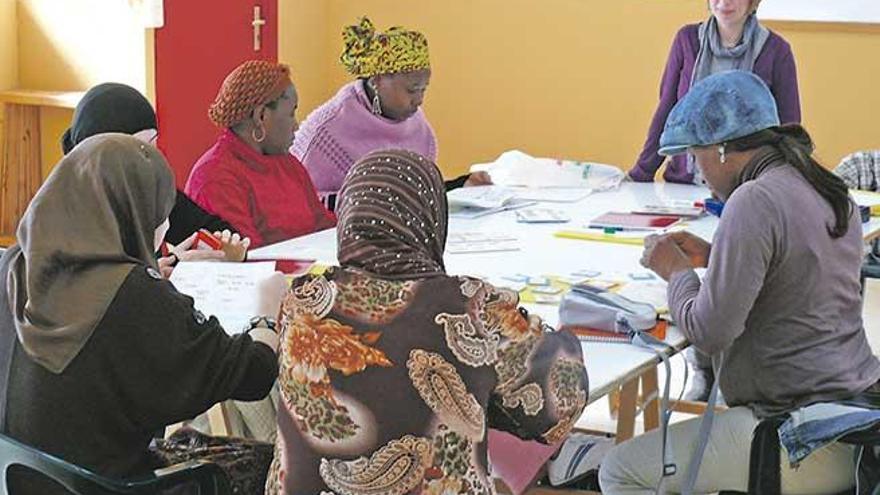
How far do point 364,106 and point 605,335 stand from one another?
1870 mm

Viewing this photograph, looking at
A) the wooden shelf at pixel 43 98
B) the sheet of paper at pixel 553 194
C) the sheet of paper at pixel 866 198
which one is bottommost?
the wooden shelf at pixel 43 98

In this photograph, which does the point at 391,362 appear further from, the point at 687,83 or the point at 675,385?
the point at 687,83

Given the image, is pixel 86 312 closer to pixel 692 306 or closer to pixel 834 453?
pixel 692 306

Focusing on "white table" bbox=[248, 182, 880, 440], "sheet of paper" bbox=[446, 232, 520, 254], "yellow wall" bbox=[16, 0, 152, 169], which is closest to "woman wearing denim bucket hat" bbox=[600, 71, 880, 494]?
"white table" bbox=[248, 182, 880, 440]

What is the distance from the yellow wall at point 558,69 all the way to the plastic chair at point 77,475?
447 centimetres

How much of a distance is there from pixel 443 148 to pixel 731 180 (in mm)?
4286

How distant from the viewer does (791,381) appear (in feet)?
8.65

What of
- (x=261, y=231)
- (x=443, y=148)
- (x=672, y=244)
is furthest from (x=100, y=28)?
(x=672, y=244)

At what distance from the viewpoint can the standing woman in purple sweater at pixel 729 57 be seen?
4520 millimetres

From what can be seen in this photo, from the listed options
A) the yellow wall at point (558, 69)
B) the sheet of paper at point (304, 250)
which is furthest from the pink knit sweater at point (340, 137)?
the yellow wall at point (558, 69)

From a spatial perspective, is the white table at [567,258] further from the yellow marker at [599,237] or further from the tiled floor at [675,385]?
the tiled floor at [675,385]

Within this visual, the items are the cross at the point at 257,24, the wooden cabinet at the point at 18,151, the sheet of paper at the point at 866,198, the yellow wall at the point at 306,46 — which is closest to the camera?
the sheet of paper at the point at 866,198

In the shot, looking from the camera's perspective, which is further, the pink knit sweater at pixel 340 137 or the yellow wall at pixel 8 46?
the yellow wall at pixel 8 46

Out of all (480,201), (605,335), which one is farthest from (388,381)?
(480,201)
